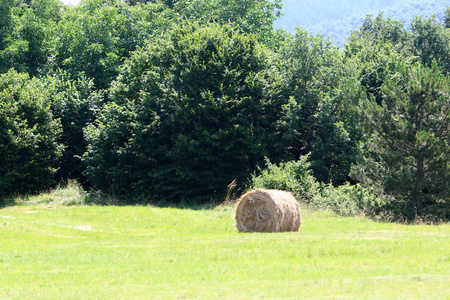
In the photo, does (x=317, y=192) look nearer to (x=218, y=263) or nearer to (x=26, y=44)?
(x=218, y=263)

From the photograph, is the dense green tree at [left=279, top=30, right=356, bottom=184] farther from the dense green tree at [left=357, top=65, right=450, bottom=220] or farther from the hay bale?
the hay bale

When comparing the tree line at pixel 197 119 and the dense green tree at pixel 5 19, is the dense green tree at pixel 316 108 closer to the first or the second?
the tree line at pixel 197 119

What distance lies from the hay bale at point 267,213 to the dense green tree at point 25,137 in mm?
24859

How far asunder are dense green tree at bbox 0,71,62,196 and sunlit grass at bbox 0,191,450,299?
17540 millimetres

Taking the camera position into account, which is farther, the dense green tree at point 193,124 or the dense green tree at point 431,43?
the dense green tree at point 431,43

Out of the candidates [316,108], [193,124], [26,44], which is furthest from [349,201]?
[26,44]

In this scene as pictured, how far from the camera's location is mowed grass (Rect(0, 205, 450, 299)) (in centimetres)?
1229

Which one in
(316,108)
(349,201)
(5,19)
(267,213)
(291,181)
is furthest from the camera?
(5,19)

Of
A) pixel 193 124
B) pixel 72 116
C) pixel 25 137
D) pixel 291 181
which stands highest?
pixel 72 116

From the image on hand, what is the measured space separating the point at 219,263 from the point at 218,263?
3cm

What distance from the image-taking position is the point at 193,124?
43.8 m

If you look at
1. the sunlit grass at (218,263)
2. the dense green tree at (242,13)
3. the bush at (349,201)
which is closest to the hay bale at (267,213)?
the sunlit grass at (218,263)

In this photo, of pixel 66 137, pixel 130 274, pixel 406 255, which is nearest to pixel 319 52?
pixel 66 137

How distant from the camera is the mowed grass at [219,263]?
12.3 metres
